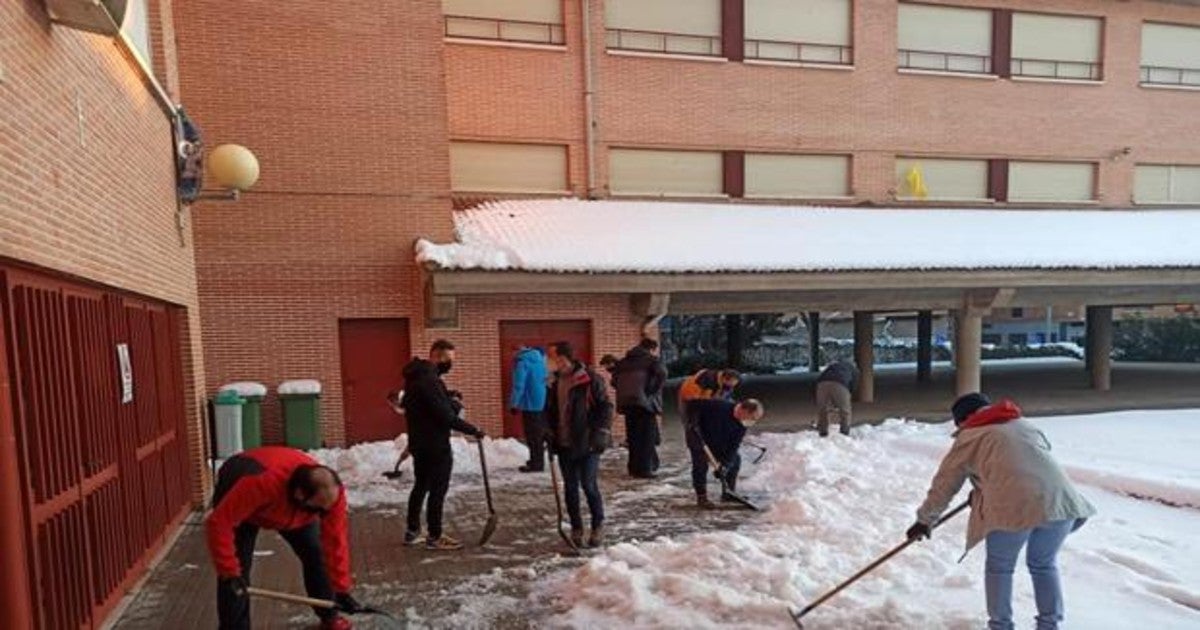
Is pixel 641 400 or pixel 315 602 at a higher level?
pixel 641 400

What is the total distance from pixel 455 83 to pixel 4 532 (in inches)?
451

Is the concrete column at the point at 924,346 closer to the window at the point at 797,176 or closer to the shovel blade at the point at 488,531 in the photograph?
the window at the point at 797,176

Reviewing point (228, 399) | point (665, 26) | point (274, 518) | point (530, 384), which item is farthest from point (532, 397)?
point (665, 26)

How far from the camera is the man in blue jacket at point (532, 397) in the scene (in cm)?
985

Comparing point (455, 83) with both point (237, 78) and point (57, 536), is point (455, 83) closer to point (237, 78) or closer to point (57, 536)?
point (237, 78)

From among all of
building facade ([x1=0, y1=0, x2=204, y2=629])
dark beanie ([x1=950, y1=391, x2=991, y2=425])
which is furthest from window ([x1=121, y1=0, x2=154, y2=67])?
dark beanie ([x1=950, y1=391, x2=991, y2=425])

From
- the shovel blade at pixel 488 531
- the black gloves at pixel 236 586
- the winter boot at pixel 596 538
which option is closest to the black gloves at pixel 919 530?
the winter boot at pixel 596 538

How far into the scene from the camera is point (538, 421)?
10008 millimetres

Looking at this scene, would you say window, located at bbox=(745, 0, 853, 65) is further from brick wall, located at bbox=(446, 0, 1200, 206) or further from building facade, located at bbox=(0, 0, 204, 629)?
building facade, located at bbox=(0, 0, 204, 629)

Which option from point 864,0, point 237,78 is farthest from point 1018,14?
point 237,78

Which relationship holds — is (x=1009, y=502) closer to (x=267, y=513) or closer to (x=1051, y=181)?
(x=267, y=513)

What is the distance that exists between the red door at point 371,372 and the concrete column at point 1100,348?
16.3 m

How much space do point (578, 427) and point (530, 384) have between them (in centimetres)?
356

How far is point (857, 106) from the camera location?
53.7 ft
